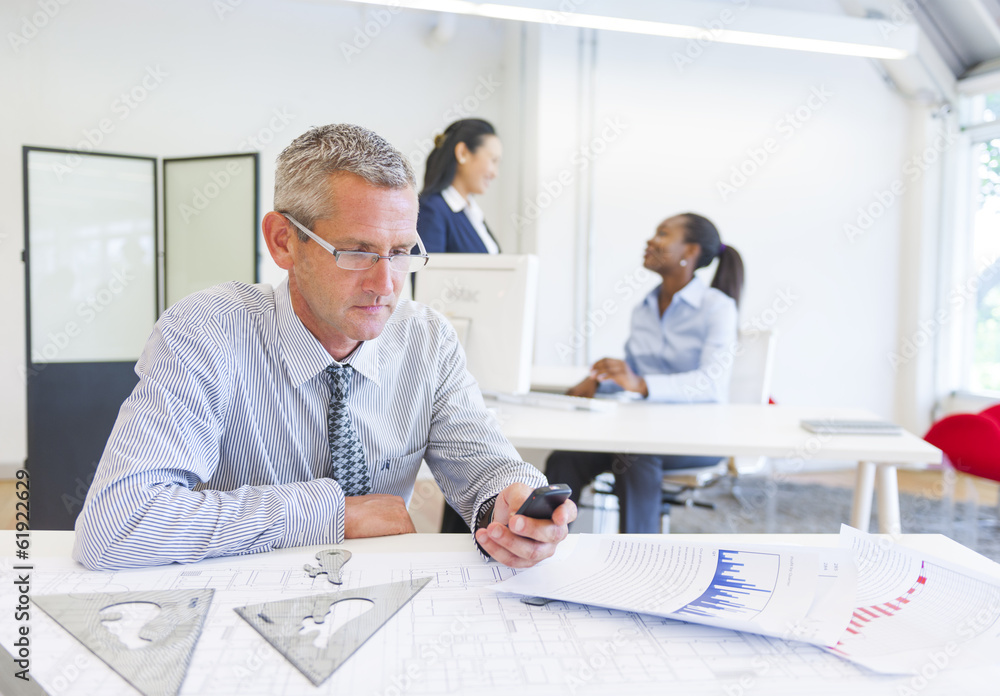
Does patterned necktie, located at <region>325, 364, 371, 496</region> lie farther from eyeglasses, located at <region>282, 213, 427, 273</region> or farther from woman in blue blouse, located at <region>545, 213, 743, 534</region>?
woman in blue blouse, located at <region>545, 213, 743, 534</region>

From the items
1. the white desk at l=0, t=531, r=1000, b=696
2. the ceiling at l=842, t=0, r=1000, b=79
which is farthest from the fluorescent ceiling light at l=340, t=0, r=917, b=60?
the white desk at l=0, t=531, r=1000, b=696

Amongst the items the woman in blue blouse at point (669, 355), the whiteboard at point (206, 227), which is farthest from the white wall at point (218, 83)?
the woman in blue blouse at point (669, 355)

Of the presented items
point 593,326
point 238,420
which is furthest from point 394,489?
point 593,326

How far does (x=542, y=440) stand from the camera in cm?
208

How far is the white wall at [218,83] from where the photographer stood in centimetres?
432

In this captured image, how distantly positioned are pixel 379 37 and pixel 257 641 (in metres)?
4.77

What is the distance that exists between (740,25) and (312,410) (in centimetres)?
300

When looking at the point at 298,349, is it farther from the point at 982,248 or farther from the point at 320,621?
the point at 982,248

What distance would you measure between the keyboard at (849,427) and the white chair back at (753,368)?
847 mm

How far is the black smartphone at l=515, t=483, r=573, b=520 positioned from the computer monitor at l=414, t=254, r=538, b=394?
41.8 inches

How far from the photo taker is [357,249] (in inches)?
50.9

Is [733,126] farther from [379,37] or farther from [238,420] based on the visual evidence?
[238,420]

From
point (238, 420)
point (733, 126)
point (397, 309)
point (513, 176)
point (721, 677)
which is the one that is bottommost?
point (721, 677)

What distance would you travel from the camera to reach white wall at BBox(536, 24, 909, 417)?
4754 millimetres
